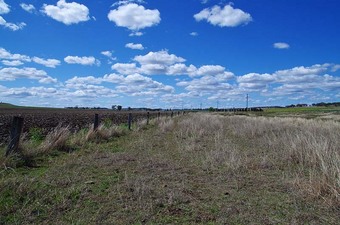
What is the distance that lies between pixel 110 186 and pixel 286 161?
5.14m

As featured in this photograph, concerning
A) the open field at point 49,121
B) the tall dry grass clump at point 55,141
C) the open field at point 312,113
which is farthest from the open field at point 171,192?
the open field at point 312,113

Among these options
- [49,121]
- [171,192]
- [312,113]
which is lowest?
[171,192]

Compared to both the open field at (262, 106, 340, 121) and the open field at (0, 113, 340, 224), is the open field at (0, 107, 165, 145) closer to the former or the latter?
the open field at (0, 113, 340, 224)

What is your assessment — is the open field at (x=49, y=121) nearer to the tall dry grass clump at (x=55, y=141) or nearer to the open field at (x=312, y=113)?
the tall dry grass clump at (x=55, y=141)

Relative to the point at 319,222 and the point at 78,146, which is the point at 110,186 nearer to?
the point at 319,222

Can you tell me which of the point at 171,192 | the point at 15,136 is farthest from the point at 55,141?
the point at 171,192

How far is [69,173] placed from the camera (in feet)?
22.6

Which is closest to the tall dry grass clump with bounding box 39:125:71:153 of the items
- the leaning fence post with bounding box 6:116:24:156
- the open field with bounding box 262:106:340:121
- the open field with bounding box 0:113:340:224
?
the open field with bounding box 0:113:340:224

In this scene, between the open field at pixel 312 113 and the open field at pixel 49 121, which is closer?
the open field at pixel 49 121

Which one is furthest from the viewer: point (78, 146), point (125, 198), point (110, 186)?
point (78, 146)

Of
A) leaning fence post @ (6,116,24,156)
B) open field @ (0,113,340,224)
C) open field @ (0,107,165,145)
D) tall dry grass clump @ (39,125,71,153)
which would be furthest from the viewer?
open field @ (0,107,165,145)

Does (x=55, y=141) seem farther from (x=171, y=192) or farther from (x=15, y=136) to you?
(x=171, y=192)

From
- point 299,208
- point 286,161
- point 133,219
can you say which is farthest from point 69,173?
point 286,161

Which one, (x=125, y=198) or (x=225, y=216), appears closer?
(x=225, y=216)
